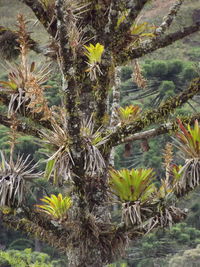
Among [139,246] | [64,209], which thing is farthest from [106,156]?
[139,246]

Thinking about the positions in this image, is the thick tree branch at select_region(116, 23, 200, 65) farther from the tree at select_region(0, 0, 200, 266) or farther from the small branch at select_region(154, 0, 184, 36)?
the small branch at select_region(154, 0, 184, 36)

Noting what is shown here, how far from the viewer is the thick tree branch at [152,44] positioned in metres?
6.73

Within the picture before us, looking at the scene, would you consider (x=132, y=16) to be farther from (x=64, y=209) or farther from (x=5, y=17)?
(x=5, y=17)

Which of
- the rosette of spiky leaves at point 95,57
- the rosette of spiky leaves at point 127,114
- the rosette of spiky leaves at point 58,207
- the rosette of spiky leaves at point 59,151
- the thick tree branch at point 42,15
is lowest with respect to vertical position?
the rosette of spiky leaves at point 58,207

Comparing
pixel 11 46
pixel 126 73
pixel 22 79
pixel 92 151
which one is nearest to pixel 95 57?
pixel 22 79

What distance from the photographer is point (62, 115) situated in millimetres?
5586

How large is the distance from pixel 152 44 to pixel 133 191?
2.06m

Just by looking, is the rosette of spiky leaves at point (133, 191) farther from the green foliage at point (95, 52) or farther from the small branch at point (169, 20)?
the small branch at point (169, 20)

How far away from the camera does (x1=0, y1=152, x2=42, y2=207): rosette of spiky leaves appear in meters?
5.64

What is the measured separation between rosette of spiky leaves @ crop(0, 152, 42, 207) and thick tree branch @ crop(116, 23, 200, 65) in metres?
1.85

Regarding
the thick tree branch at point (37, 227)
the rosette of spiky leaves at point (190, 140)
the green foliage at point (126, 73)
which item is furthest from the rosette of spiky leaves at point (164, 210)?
the green foliage at point (126, 73)

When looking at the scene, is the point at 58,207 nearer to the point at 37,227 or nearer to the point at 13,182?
the point at 37,227

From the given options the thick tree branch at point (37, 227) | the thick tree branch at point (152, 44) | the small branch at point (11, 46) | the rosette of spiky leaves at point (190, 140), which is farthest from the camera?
the small branch at point (11, 46)

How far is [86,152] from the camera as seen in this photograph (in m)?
5.50
